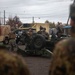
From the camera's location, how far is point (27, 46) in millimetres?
18516

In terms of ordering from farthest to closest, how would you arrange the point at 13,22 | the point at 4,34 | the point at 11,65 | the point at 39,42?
the point at 13,22 → the point at 4,34 → the point at 39,42 → the point at 11,65

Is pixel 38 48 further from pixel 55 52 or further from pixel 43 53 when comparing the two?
pixel 55 52

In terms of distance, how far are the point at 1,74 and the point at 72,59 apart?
0.66 meters

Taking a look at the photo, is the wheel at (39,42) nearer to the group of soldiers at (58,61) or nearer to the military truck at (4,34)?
the military truck at (4,34)

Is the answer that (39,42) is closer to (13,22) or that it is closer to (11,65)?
(11,65)

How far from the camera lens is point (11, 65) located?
3.11 meters

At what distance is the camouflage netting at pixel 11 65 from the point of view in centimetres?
309

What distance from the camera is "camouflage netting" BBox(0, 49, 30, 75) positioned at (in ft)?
10.2

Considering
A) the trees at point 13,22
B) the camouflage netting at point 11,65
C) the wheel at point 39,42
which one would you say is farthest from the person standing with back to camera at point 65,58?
the trees at point 13,22

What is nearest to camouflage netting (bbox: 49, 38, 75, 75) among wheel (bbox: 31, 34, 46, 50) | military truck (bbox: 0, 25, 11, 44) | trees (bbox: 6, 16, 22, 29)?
wheel (bbox: 31, 34, 46, 50)

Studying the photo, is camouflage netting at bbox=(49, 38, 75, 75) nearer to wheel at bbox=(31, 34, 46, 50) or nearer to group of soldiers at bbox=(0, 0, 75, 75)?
group of soldiers at bbox=(0, 0, 75, 75)

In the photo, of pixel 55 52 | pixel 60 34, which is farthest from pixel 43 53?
pixel 55 52

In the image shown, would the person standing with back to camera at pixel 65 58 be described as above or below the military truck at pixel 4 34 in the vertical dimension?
above

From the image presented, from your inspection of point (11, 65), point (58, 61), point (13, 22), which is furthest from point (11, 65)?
point (13, 22)
